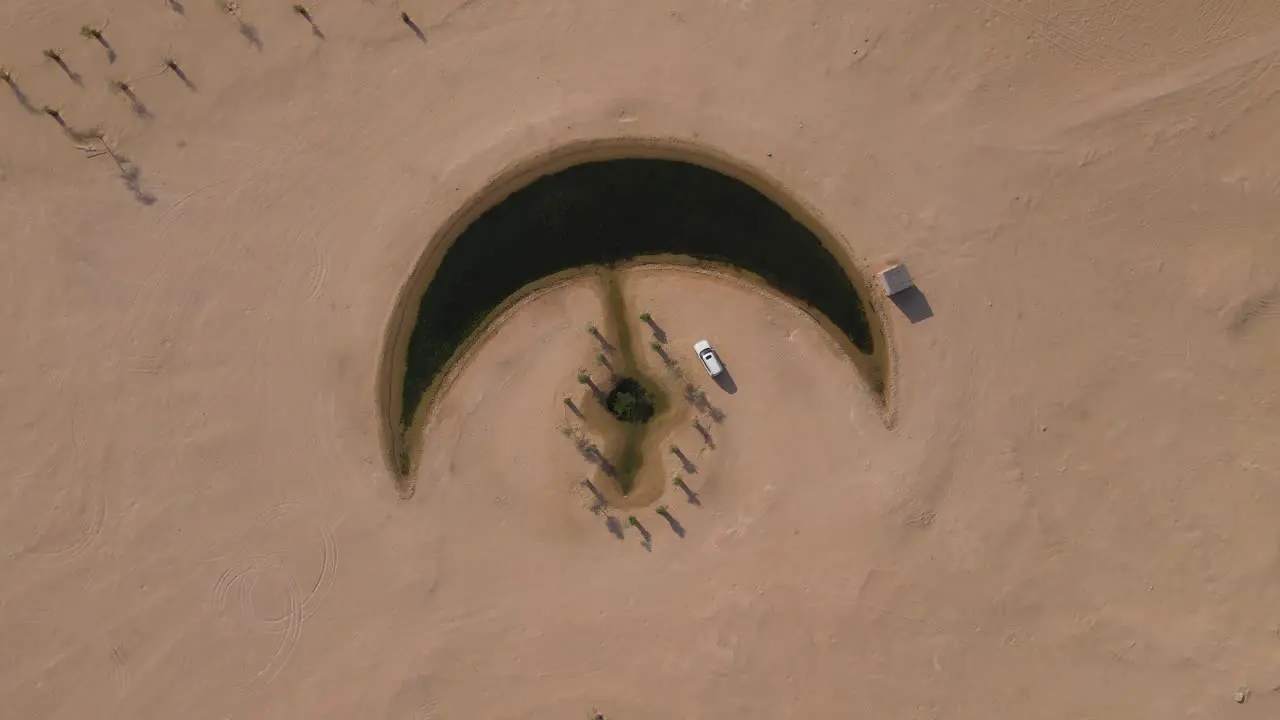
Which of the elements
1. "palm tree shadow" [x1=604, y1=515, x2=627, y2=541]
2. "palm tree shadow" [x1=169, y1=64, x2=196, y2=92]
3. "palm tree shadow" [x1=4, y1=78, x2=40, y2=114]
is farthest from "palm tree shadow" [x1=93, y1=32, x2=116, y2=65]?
"palm tree shadow" [x1=604, y1=515, x2=627, y2=541]

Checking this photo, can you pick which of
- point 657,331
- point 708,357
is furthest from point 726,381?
point 657,331

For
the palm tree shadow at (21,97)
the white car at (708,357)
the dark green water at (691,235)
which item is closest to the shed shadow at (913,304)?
the dark green water at (691,235)

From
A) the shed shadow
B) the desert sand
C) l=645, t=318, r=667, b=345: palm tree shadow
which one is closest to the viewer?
the desert sand

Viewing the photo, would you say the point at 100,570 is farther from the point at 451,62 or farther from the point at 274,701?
→ the point at 451,62

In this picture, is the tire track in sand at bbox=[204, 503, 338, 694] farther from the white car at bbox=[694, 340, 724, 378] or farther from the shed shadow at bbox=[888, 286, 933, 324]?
the shed shadow at bbox=[888, 286, 933, 324]

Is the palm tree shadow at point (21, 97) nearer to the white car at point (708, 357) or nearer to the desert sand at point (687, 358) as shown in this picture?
the desert sand at point (687, 358)
